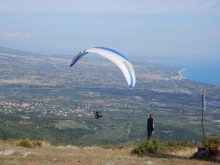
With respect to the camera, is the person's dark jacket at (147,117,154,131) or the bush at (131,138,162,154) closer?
the bush at (131,138,162,154)

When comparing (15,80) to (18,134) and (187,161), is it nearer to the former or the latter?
(18,134)

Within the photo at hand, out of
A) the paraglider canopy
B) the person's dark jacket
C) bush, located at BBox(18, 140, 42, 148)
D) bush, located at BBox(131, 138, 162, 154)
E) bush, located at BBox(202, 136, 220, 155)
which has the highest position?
the paraglider canopy

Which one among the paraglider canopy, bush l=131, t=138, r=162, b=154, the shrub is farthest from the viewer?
the shrub

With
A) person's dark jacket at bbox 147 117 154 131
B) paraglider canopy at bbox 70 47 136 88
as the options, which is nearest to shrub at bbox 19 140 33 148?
paraglider canopy at bbox 70 47 136 88

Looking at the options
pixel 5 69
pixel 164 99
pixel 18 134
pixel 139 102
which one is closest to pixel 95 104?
pixel 139 102

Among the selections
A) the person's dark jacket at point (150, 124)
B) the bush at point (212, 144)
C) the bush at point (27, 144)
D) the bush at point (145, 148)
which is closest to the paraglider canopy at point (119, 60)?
the person's dark jacket at point (150, 124)

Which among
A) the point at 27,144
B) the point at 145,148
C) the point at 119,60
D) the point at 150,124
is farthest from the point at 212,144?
the point at 27,144

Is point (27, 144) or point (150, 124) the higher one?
point (150, 124)

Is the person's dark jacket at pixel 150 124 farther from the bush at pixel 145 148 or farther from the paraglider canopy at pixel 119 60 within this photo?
the paraglider canopy at pixel 119 60

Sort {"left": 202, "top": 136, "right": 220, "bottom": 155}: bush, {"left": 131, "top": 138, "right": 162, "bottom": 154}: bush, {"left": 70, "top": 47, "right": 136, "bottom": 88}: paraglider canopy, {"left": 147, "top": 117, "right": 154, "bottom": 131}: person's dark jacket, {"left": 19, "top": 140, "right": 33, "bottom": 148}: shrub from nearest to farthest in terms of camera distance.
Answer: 1. {"left": 202, "top": 136, "right": 220, "bottom": 155}: bush
2. {"left": 70, "top": 47, "right": 136, "bottom": 88}: paraglider canopy
3. {"left": 131, "top": 138, "right": 162, "bottom": 154}: bush
4. {"left": 147, "top": 117, "right": 154, "bottom": 131}: person's dark jacket
5. {"left": 19, "top": 140, "right": 33, "bottom": 148}: shrub

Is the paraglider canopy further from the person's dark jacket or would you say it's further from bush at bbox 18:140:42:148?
bush at bbox 18:140:42:148

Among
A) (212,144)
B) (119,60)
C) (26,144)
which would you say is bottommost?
(26,144)

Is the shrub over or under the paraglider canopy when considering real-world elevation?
under

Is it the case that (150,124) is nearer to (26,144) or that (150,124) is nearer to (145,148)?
(145,148)
